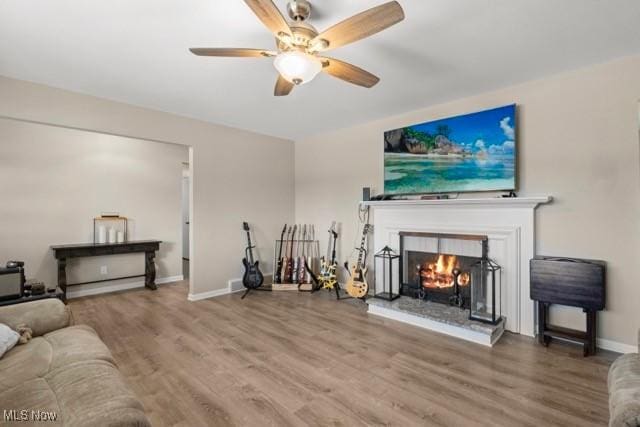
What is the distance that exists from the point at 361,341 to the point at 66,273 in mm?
4389

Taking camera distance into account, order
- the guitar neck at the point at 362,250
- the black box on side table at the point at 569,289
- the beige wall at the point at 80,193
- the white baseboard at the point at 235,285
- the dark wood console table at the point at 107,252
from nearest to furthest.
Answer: the black box on side table at the point at 569,289, the beige wall at the point at 80,193, the dark wood console table at the point at 107,252, the guitar neck at the point at 362,250, the white baseboard at the point at 235,285

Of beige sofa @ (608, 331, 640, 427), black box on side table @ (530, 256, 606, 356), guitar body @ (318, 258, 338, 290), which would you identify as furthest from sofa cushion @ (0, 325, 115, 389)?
black box on side table @ (530, 256, 606, 356)

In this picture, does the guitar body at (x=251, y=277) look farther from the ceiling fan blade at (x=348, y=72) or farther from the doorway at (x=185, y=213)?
the ceiling fan blade at (x=348, y=72)

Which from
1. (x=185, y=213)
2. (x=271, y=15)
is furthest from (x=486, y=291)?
(x=185, y=213)

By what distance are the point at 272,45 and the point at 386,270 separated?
2.94m

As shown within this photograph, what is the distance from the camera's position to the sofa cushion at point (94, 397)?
1115 mm

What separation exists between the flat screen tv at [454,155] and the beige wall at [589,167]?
0.15 meters

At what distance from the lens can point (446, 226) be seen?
3549 mm

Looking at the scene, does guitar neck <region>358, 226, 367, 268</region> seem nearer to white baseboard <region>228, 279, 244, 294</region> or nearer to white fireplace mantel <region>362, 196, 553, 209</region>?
white fireplace mantel <region>362, 196, 553, 209</region>

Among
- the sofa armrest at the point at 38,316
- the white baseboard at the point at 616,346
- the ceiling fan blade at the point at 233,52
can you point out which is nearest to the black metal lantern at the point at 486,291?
the white baseboard at the point at 616,346

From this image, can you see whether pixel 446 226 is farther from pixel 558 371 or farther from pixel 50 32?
pixel 50 32

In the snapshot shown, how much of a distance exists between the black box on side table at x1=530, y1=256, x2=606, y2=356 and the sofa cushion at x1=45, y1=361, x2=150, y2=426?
3.07m

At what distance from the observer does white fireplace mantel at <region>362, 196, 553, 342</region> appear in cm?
297

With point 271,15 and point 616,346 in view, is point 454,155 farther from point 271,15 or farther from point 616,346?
point 271,15
